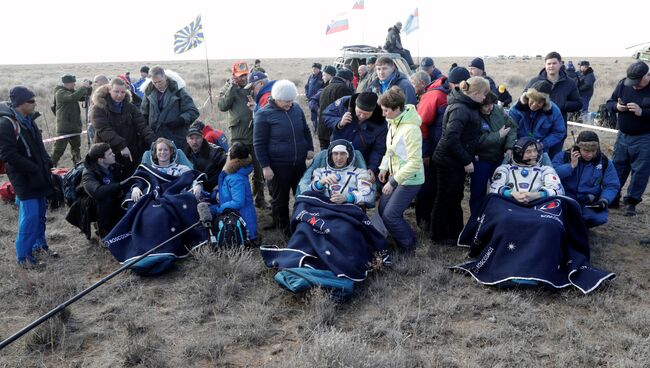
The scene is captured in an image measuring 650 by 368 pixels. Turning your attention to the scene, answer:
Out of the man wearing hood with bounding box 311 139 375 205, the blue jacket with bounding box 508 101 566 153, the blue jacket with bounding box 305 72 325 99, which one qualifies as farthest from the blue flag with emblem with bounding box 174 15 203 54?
the blue jacket with bounding box 508 101 566 153

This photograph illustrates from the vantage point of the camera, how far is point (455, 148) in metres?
5.04

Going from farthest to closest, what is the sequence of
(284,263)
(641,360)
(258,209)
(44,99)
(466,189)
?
(44,99), (466,189), (258,209), (284,263), (641,360)

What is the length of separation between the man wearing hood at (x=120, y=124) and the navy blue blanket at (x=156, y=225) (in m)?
0.97

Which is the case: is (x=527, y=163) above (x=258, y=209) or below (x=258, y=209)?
above

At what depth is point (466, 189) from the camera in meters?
8.02

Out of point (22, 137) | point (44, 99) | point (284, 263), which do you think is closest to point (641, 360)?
point (284, 263)

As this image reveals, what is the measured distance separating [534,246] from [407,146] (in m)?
1.53

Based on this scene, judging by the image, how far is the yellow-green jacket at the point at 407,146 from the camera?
4.93 meters

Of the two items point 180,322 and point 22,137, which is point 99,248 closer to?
point 22,137

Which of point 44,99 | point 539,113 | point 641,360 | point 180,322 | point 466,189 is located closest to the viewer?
point 641,360

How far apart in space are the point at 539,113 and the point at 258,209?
399 cm

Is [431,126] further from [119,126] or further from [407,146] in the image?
[119,126]

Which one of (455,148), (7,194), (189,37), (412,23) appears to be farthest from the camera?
(412,23)

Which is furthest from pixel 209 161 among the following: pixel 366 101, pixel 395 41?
pixel 395 41
